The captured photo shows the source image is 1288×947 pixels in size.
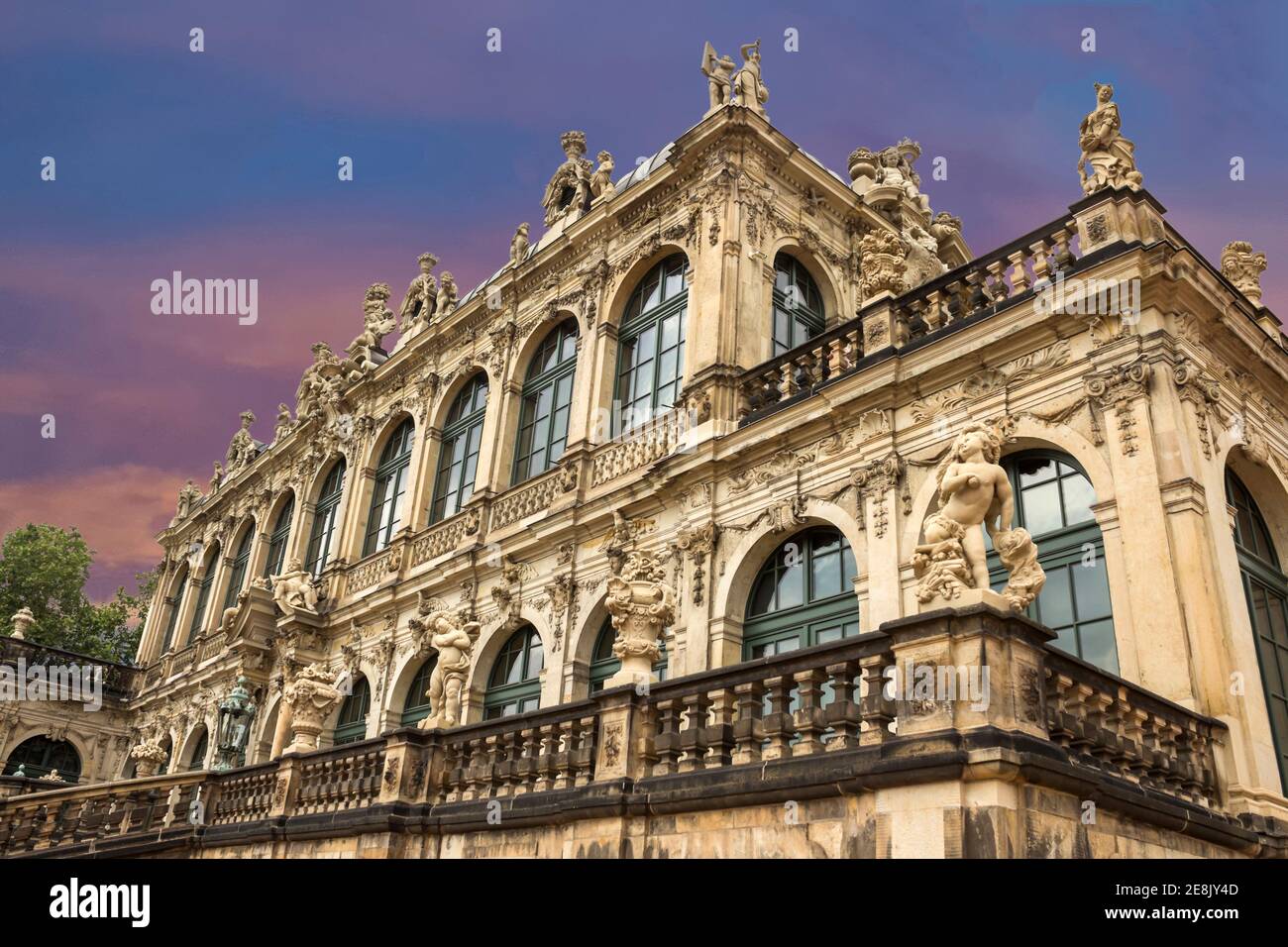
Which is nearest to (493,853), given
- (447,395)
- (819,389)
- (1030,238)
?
(819,389)

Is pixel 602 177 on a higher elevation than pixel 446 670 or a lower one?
higher

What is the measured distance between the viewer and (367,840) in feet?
34.7

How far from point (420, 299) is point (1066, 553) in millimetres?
18161

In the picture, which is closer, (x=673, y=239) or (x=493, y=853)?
(x=493, y=853)

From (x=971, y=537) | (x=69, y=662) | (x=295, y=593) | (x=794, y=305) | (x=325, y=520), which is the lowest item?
(x=971, y=537)

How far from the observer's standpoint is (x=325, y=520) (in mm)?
24953

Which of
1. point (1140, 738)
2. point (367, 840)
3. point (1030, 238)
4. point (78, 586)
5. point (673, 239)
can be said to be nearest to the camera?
point (1140, 738)

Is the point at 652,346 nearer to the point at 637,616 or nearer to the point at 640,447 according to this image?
the point at 640,447

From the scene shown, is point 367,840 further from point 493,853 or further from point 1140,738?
point 1140,738

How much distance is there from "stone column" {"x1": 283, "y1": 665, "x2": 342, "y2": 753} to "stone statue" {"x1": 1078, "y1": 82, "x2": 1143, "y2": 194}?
35.6 feet

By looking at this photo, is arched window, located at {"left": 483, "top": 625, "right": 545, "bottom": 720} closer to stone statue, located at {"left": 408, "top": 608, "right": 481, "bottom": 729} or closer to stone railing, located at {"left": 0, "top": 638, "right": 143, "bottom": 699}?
stone statue, located at {"left": 408, "top": 608, "right": 481, "bottom": 729}

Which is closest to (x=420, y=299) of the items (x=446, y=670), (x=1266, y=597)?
(x=446, y=670)

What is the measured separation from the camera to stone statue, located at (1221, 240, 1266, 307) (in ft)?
40.2
